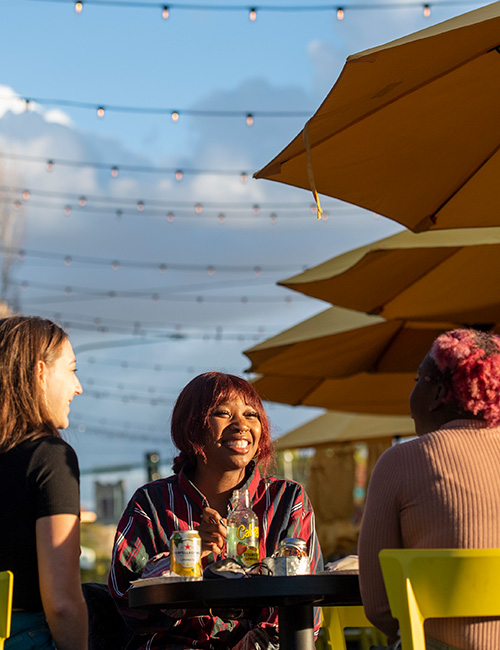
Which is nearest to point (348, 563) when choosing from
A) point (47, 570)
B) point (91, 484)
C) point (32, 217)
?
point (47, 570)

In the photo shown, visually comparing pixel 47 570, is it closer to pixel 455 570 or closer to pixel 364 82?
pixel 455 570

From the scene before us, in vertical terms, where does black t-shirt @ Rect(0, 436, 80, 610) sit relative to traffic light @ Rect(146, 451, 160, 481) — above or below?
below

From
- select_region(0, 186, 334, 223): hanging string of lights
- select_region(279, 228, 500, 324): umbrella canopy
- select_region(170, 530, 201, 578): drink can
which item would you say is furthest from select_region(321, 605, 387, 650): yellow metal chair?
select_region(0, 186, 334, 223): hanging string of lights

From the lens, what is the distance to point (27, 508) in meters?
2.40

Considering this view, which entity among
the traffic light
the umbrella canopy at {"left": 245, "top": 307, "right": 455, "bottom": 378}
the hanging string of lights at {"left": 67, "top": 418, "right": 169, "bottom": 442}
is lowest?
the traffic light

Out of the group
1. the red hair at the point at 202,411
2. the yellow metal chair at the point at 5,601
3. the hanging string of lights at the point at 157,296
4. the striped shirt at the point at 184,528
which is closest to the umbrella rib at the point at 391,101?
the red hair at the point at 202,411

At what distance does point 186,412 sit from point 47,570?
959mm

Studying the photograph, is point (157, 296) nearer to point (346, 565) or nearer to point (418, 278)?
point (418, 278)

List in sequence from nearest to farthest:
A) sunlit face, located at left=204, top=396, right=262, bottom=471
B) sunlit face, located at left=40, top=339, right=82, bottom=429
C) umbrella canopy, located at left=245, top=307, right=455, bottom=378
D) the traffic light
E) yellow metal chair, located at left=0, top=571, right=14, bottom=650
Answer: yellow metal chair, located at left=0, top=571, right=14, bottom=650, sunlit face, located at left=40, top=339, right=82, bottom=429, sunlit face, located at left=204, top=396, right=262, bottom=471, umbrella canopy, located at left=245, top=307, right=455, bottom=378, the traffic light


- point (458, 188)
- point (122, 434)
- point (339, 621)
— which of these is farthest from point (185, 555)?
point (122, 434)

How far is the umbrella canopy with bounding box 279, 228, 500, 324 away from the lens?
4680 millimetres

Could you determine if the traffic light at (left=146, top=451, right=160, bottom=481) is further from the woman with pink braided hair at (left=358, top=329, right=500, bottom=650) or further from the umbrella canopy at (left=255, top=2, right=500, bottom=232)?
the woman with pink braided hair at (left=358, top=329, right=500, bottom=650)

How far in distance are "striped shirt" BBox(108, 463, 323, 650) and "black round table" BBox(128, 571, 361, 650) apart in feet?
0.97

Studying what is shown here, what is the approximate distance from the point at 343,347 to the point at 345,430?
186 inches
